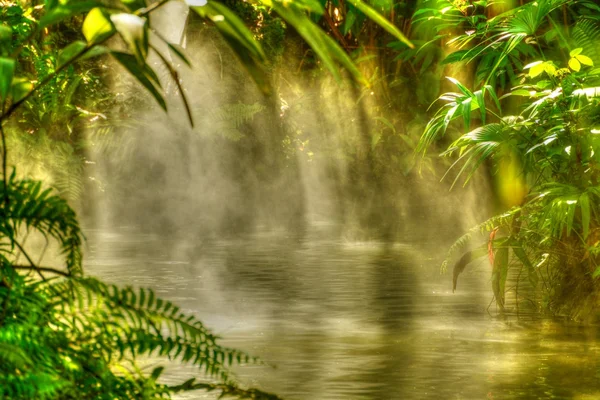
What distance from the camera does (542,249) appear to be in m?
5.30

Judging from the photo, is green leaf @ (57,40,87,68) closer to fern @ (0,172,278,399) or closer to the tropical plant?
fern @ (0,172,278,399)

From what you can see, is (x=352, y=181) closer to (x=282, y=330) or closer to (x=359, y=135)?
(x=359, y=135)

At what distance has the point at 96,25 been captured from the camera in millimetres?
913

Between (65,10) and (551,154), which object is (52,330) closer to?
(65,10)

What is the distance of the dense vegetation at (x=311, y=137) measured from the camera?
97cm

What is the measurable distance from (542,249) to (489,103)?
2.17 m

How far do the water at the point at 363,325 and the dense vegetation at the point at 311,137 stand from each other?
1.01 ft

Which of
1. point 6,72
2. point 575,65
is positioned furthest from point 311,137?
point 6,72

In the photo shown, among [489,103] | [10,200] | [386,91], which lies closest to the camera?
[10,200]

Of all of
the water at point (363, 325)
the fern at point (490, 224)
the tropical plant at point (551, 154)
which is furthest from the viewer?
the fern at point (490, 224)

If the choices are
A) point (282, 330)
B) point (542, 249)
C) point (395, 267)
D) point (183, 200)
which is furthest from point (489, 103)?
point (183, 200)

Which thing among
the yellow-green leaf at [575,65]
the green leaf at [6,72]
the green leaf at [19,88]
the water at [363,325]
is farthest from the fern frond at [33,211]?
the yellow-green leaf at [575,65]

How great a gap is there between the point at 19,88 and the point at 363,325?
15.1ft

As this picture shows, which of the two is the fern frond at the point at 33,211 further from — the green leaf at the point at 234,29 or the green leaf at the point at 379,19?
the green leaf at the point at 379,19
